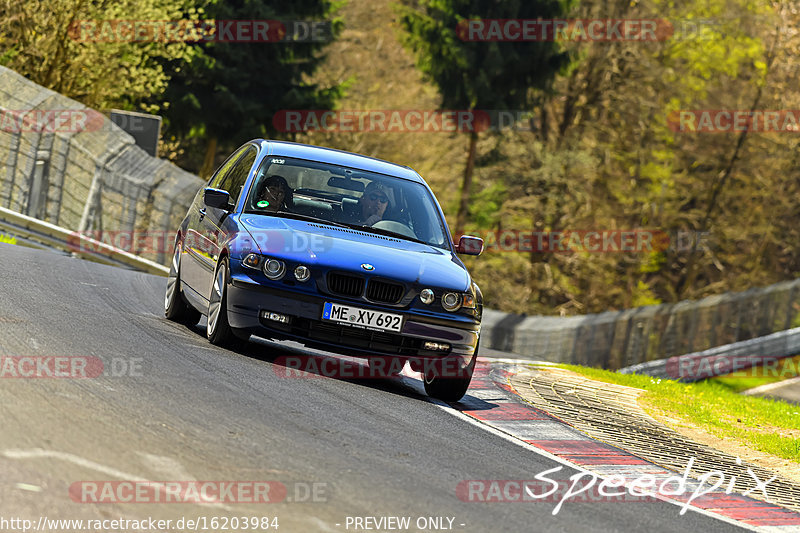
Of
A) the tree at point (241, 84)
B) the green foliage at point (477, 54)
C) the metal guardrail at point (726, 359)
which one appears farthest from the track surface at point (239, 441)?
the green foliage at point (477, 54)

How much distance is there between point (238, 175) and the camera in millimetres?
11047

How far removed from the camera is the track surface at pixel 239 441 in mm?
5441

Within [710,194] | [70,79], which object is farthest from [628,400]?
[710,194]

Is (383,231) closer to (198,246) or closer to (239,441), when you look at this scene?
(198,246)

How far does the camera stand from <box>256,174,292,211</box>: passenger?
1028cm

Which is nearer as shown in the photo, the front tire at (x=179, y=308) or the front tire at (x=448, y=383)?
the front tire at (x=448, y=383)

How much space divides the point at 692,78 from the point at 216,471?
4643 centimetres

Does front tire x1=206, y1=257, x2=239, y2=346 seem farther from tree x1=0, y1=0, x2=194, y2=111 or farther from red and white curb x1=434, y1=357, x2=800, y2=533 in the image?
tree x1=0, y1=0, x2=194, y2=111

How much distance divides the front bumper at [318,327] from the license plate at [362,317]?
4 cm

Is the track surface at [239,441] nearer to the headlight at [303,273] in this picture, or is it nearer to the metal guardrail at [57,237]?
the headlight at [303,273]

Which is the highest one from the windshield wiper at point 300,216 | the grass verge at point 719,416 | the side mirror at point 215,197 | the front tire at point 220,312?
the side mirror at point 215,197

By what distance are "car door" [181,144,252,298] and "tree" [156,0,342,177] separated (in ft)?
81.8

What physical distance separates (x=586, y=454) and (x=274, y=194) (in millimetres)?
3476

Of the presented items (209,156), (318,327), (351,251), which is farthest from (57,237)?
(209,156)
